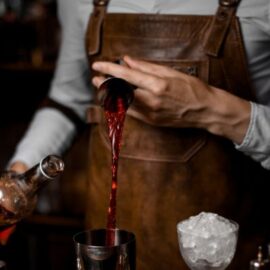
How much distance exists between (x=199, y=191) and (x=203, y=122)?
0.22m

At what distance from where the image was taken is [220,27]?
5.80 ft

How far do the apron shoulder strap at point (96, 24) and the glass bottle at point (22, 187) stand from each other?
527 millimetres

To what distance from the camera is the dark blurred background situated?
3.23 meters

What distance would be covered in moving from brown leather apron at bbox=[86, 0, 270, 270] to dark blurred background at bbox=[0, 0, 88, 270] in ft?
3.67

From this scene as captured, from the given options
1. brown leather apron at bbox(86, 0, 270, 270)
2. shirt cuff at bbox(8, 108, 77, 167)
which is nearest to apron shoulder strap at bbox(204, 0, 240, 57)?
brown leather apron at bbox(86, 0, 270, 270)

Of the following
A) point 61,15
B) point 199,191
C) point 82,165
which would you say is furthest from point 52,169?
point 82,165

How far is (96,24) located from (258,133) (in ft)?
1.86

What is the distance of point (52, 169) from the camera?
4.77ft

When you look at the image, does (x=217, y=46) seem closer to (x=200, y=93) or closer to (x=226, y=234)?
(x=200, y=93)

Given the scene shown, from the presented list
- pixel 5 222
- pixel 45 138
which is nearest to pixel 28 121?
pixel 45 138

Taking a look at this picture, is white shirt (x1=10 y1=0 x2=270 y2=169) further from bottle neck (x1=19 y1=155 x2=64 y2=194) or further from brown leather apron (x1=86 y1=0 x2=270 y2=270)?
bottle neck (x1=19 y1=155 x2=64 y2=194)

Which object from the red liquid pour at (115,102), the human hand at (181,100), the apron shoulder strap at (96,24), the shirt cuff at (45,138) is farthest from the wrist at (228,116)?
the shirt cuff at (45,138)

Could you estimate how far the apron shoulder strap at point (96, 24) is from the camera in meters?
1.92

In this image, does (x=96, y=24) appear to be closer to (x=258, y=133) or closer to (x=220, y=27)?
(x=220, y=27)
